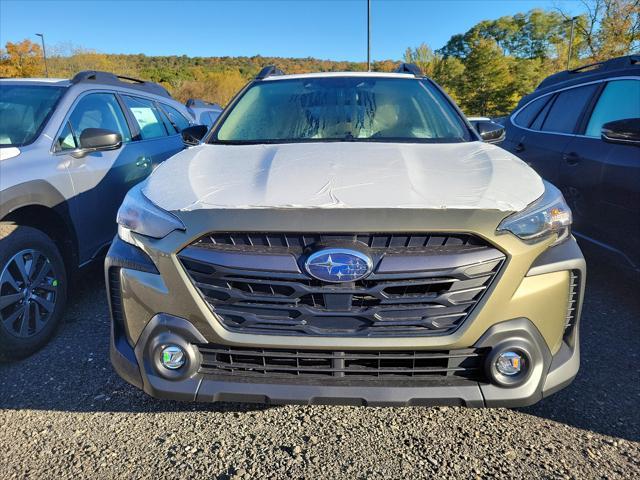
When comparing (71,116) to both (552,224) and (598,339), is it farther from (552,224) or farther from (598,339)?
(598,339)

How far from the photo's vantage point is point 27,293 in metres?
2.99

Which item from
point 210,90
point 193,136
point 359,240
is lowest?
point 210,90

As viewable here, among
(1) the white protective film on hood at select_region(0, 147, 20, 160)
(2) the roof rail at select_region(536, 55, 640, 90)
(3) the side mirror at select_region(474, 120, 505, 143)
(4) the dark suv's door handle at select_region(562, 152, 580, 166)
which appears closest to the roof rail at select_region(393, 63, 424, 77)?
(3) the side mirror at select_region(474, 120, 505, 143)

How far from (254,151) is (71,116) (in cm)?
188

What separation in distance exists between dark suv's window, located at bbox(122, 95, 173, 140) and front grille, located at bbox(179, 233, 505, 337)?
3.36m

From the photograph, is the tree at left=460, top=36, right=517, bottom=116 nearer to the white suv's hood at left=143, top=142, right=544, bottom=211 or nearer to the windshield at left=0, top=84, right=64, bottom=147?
the windshield at left=0, top=84, right=64, bottom=147

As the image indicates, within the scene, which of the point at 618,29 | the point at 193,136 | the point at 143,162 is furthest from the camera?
the point at 618,29

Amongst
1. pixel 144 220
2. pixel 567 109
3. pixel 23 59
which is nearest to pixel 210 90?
pixel 23 59

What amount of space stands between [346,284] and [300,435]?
94cm

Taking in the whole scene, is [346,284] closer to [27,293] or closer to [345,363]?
[345,363]

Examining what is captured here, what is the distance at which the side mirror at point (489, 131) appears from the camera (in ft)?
10.0

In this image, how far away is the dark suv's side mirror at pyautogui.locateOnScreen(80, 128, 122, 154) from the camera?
348cm

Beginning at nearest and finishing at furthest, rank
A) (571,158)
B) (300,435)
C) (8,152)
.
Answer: (300,435) → (8,152) → (571,158)

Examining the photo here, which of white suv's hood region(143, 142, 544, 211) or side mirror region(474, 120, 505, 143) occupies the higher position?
side mirror region(474, 120, 505, 143)
